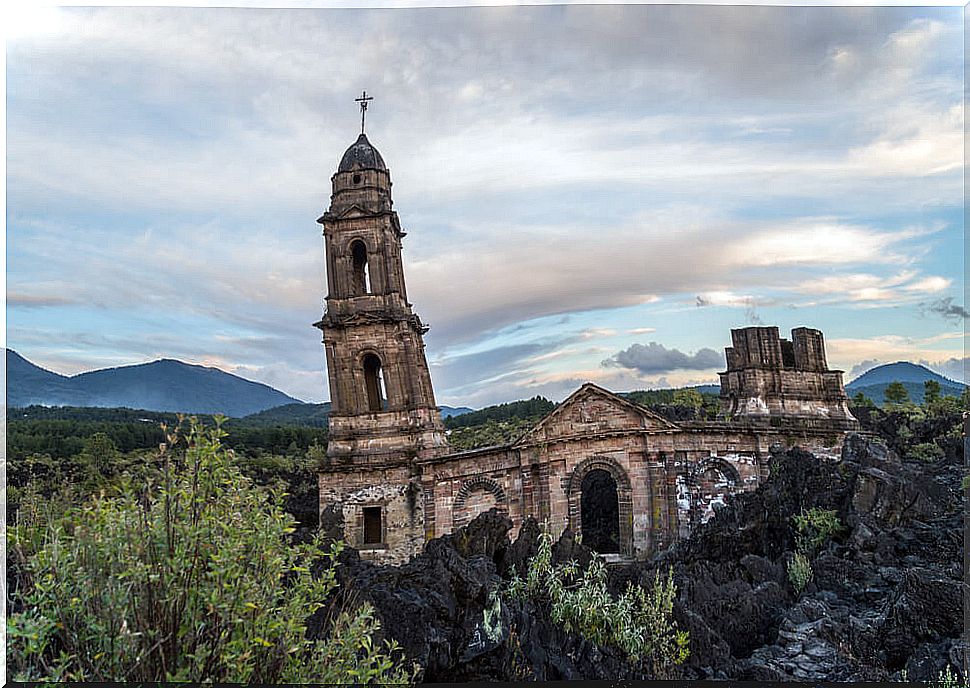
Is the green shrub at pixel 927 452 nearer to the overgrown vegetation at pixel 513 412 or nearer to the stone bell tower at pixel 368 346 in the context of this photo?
the overgrown vegetation at pixel 513 412

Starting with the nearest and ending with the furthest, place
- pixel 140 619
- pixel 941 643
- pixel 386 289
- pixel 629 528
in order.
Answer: pixel 140 619 < pixel 941 643 < pixel 629 528 < pixel 386 289

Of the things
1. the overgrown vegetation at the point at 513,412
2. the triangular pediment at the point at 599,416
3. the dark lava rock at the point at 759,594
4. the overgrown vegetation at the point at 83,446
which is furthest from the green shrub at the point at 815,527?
the overgrown vegetation at the point at 83,446

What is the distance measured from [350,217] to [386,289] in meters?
1.89

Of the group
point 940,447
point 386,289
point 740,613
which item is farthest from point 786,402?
point 386,289

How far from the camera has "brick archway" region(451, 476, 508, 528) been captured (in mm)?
17719

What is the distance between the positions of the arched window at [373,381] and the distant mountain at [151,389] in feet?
18.6

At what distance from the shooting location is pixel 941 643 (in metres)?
10.4

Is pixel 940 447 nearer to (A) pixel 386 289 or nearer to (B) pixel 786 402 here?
(B) pixel 786 402

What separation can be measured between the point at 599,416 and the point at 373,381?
6.12 meters

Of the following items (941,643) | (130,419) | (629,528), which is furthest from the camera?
(629,528)

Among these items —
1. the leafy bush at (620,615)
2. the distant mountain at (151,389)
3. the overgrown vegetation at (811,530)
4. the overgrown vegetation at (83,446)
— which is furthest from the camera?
the overgrown vegetation at (811,530)

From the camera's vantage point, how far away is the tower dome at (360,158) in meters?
19.6

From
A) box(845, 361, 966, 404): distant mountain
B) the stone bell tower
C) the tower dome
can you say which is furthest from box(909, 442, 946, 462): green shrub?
the tower dome

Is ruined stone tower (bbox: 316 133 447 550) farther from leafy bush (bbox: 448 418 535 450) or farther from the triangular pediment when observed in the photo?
the triangular pediment
